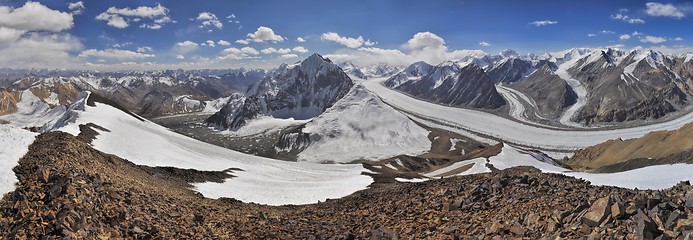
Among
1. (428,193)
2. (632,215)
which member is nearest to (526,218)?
(632,215)

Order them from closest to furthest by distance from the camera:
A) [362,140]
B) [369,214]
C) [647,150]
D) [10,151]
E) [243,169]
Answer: [369,214], [10,151], [243,169], [647,150], [362,140]

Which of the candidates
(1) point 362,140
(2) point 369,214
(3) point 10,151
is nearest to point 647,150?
(2) point 369,214

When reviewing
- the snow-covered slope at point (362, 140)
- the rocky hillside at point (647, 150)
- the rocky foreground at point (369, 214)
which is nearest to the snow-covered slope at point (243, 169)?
the rocky foreground at point (369, 214)

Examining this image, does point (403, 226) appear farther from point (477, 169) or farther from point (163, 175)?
point (477, 169)

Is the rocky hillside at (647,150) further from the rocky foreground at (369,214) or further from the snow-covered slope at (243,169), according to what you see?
the rocky foreground at (369,214)

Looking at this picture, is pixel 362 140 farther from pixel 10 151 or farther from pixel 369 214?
pixel 10 151
